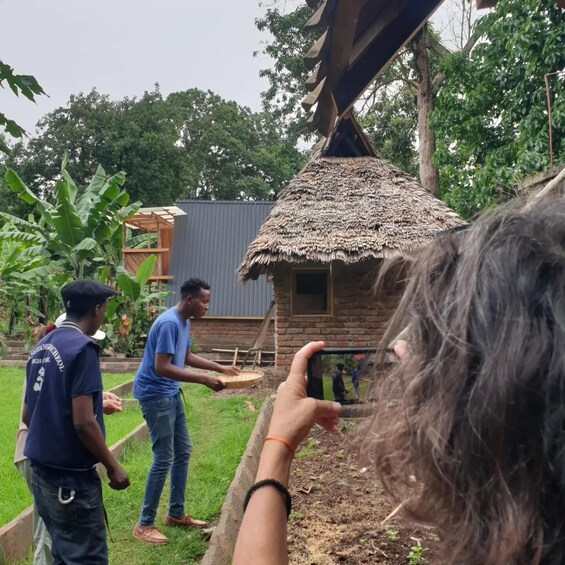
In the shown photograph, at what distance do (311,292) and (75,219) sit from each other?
556 cm

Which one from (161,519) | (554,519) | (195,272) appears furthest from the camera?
(195,272)

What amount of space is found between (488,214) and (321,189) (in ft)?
32.5

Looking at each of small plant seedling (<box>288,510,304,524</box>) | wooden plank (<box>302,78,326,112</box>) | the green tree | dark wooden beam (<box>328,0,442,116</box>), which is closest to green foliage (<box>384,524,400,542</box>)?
small plant seedling (<box>288,510,304,524</box>)

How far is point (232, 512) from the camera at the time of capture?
14.9 ft

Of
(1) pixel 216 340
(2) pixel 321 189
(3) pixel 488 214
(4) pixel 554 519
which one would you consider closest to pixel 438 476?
(4) pixel 554 519

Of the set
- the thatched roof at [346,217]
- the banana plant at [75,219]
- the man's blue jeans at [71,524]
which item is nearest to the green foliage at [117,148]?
the banana plant at [75,219]

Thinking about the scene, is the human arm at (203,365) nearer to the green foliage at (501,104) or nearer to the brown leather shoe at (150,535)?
the brown leather shoe at (150,535)

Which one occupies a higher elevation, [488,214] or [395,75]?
[395,75]

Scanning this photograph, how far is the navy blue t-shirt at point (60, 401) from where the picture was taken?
292cm

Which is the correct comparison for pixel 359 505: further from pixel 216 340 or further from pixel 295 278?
pixel 216 340

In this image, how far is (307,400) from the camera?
4.13 ft

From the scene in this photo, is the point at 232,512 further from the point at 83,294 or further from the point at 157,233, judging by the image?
the point at 157,233

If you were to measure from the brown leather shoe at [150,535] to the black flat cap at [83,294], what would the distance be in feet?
6.60

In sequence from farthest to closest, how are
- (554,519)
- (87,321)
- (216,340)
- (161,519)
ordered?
(216,340)
(161,519)
(87,321)
(554,519)
